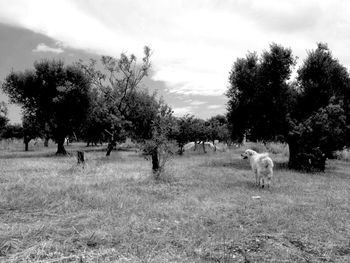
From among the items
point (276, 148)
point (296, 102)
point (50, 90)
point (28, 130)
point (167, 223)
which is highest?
point (50, 90)

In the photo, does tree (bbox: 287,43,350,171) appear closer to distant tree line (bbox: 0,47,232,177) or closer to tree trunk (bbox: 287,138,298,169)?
tree trunk (bbox: 287,138,298,169)

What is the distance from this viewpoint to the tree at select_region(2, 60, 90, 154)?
39.2 m

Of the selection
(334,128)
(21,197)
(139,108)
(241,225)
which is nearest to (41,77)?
(139,108)

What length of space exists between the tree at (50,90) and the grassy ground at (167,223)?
2629 centimetres

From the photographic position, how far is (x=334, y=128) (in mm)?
26156

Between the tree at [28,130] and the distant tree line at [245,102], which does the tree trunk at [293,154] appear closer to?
the distant tree line at [245,102]

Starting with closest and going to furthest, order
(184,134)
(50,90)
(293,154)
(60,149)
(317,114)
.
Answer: (317,114), (293,154), (50,90), (60,149), (184,134)

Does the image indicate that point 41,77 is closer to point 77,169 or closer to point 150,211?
point 77,169

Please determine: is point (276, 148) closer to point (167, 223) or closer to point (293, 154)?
point (293, 154)

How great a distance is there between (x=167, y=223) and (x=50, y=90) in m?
35.4

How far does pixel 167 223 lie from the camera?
29.9 feet

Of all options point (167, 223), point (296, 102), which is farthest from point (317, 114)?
point (167, 223)

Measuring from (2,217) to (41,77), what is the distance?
33709 mm

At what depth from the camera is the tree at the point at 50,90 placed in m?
39.2
